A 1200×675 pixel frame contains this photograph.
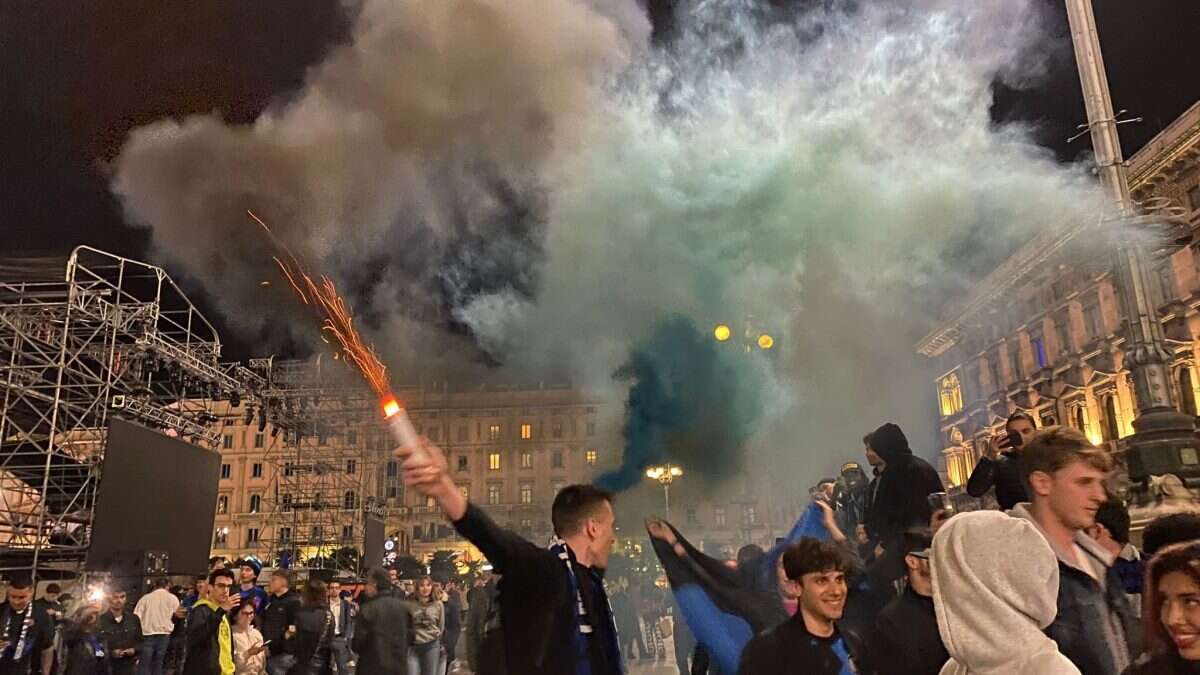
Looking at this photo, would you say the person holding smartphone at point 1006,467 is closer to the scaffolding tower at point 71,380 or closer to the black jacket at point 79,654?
the black jacket at point 79,654

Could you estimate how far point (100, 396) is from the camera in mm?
16797

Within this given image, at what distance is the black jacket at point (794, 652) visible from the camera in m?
2.82

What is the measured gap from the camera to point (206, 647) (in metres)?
6.49

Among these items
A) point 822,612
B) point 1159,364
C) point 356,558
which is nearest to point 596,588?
point 822,612

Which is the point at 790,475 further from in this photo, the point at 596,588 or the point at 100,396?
the point at 596,588

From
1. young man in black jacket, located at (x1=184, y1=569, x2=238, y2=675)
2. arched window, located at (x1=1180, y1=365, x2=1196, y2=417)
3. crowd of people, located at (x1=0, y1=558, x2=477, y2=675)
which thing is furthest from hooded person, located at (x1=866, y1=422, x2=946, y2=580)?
arched window, located at (x1=1180, y1=365, x2=1196, y2=417)

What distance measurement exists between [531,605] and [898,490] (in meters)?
2.86

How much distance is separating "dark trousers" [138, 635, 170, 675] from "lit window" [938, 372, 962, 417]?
1514 inches

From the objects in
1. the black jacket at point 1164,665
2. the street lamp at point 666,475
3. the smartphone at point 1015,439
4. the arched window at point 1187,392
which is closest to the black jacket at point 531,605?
the black jacket at point 1164,665

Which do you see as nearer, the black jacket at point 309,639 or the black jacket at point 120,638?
the black jacket at point 309,639

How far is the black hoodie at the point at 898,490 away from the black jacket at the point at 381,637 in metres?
Answer: 4.31

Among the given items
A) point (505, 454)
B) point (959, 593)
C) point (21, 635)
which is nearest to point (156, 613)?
point (21, 635)

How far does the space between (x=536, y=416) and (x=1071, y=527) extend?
24.4 m

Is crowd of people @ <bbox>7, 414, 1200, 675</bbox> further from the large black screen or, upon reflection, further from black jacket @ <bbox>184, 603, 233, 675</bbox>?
the large black screen
